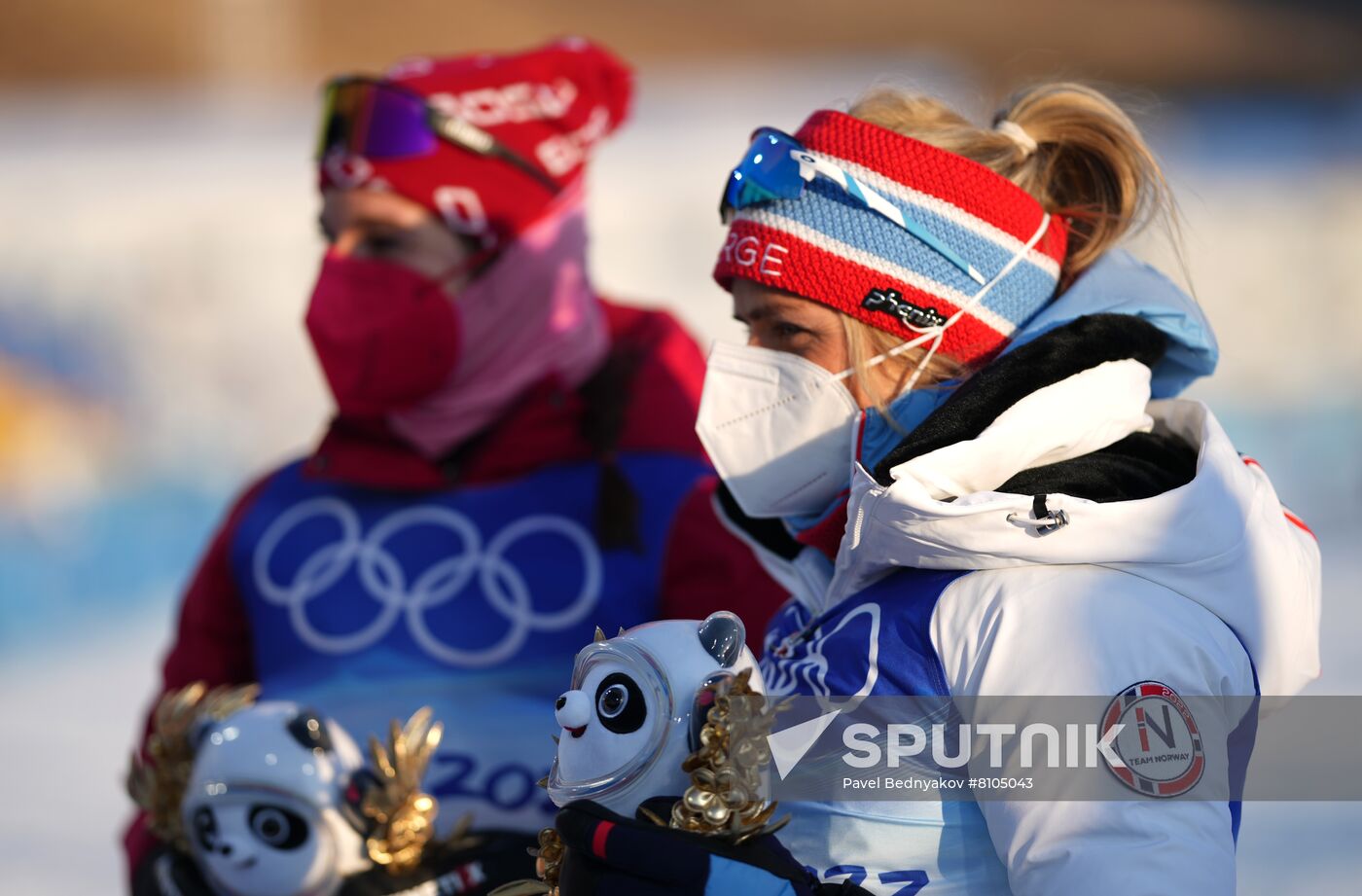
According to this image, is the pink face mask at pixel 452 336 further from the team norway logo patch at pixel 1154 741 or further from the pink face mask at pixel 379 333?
the team norway logo patch at pixel 1154 741

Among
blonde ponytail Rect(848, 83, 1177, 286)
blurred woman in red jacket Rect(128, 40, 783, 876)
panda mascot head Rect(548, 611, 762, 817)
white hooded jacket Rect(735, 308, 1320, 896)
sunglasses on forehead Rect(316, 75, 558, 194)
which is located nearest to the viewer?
white hooded jacket Rect(735, 308, 1320, 896)

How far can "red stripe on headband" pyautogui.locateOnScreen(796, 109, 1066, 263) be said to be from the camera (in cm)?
187

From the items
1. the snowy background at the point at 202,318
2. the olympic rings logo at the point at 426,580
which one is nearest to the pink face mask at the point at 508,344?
the olympic rings logo at the point at 426,580

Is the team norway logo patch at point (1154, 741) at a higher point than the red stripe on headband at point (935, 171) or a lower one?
lower

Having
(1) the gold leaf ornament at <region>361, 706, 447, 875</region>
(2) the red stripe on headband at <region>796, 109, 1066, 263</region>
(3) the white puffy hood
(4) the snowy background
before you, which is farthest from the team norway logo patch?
(4) the snowy background

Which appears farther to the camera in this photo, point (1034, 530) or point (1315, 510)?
point (1315, 510)

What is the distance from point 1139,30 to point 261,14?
31.2 ft

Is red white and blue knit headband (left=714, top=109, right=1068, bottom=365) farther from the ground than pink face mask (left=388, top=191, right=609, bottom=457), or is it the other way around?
red white and blue knit headband (left=714, top=109, right=1068, bottom=365)

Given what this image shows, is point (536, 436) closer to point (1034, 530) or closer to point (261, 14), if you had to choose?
point (1034, 530)

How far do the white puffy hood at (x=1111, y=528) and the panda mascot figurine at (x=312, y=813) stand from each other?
0.84 meters

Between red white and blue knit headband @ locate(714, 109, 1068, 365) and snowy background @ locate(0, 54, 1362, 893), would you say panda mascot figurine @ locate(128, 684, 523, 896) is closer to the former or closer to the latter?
red white and blue knit headband @ locate(714, 109, 1068, 365)

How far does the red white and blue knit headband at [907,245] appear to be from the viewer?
73.4 inches

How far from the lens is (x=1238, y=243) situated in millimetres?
8820

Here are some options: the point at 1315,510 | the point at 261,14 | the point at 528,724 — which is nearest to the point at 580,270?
the point at 528,724
